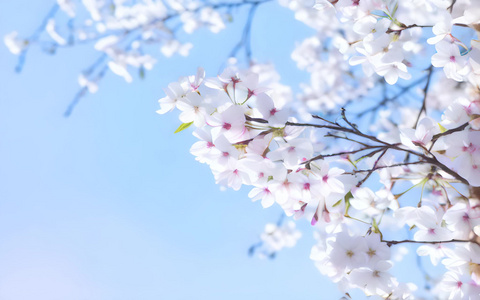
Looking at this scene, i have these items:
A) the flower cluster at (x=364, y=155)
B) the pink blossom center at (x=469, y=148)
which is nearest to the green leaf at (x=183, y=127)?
the flower cluster at (x=364, y=155)

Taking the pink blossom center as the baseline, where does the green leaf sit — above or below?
above

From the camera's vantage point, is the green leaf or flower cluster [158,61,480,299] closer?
flower cluster [158,61,480,299]

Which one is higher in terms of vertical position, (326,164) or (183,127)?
(183,127)

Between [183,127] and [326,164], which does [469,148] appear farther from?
[183,127]

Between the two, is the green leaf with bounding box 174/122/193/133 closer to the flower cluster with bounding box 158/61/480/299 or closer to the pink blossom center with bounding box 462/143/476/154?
the flower cluster with bounding box 158/61/480/299

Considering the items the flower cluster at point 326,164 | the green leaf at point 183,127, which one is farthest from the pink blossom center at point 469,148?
the green leaf at point 183,127

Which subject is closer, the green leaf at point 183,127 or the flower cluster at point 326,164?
the flower cluster at point 326,164

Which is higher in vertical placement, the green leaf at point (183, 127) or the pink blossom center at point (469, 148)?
the green leaf at point (183, 127)

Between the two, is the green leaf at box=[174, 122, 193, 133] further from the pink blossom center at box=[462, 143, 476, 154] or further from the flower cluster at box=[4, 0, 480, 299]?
the pink blossom center at box=[462, 143, 476, 154]

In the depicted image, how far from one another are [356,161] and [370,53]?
322 millimetres

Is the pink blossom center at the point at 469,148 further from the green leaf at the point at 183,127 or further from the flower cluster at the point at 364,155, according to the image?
the green leaf at the point at 183,127

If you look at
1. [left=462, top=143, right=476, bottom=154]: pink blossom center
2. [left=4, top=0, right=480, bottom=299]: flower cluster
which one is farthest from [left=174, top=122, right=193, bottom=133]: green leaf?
[left=462, top=143, right=476, bottom=154]: pink blossom center

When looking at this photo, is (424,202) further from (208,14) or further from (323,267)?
(208,14)

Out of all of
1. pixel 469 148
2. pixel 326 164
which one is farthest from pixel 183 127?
pixel 469 148
